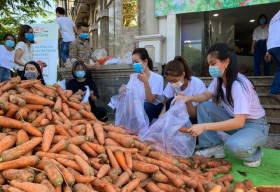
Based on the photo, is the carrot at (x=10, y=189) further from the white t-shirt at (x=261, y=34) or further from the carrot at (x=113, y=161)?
the white t-shirt at (x=261, y=34)

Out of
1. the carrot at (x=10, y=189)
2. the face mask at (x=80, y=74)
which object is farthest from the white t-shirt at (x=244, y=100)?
the face mask at (x=80, y=74)

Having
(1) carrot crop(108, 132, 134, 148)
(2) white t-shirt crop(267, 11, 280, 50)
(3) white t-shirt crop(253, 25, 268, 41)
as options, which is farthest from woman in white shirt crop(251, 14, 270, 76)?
(1) carrot crop(108, 132, 134, 148)

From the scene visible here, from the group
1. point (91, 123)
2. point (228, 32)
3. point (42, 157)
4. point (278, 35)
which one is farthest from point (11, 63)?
point (228, 32)

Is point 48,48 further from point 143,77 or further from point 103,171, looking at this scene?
point 103,171

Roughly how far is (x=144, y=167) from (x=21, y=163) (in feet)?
2.99

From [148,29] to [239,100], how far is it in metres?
4.95

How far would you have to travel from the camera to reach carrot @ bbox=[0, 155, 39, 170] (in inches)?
60.6

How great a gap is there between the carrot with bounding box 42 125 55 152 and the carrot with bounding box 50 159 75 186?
221mm

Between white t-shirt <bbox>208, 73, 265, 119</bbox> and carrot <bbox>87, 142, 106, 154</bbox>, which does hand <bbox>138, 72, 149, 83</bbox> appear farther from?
carrot <bbox>87, 142, 106, 154</bbox>

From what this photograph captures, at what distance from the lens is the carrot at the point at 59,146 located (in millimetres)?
1788

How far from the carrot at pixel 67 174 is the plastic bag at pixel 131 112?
5.18 feet

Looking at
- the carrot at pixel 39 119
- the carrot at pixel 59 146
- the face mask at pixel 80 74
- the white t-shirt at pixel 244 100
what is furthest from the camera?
the face mask at pixel 80 74

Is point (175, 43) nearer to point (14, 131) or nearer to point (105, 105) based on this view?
point (105, 105)

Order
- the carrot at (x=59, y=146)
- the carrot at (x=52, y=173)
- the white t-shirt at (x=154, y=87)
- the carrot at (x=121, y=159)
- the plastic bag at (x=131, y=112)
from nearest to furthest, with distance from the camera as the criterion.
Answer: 1. the carrot at (x=52, y=173)
2. the carrot at (x=59, y=146)
3. the carrot at (x=121, y=159)
4. the plastic bag at (x=131, y=112)
5. the white t-shirt at (x=154, y=87)
